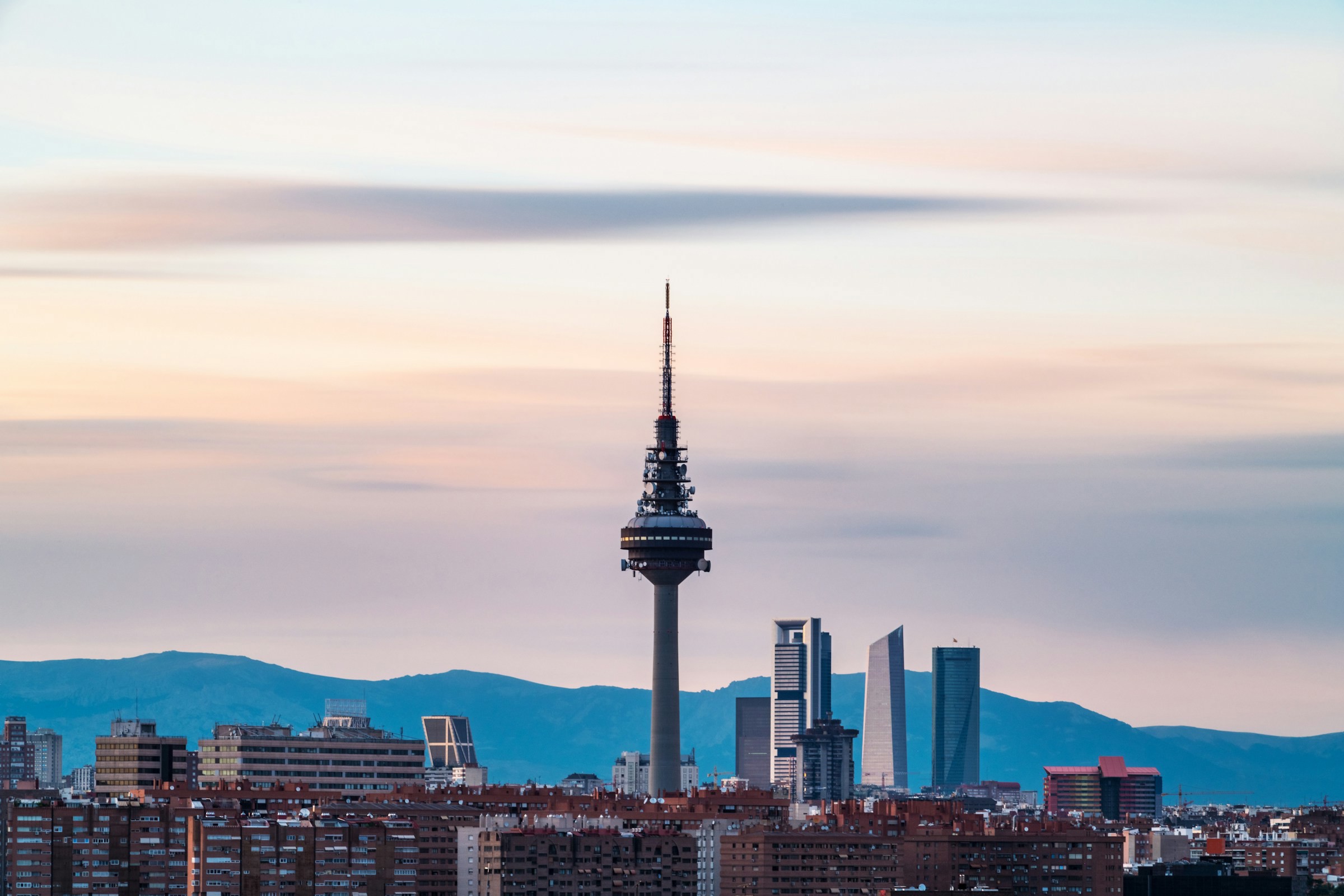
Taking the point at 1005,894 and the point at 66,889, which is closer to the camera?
the point at 66,889

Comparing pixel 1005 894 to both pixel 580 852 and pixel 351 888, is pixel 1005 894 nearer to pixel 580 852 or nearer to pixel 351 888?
pixel 580 852

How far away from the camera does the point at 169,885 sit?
177 metres

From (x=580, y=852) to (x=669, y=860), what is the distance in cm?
766

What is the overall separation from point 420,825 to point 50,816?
27.2 metres

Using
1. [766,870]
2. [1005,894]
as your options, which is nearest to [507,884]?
[766,870]

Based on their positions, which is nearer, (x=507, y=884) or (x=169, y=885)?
(x=169, y=885)

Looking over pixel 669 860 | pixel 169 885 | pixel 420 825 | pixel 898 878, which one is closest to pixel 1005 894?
pixel 898 878

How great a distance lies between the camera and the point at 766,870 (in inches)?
7844

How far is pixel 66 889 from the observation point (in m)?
174

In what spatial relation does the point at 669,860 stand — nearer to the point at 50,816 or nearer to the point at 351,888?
the point at 351,888

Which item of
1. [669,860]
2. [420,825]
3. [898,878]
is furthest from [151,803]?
[898,878]

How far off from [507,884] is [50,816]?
30.7 m

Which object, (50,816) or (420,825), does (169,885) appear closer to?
(50,816)

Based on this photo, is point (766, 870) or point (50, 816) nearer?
point (50, 816)
